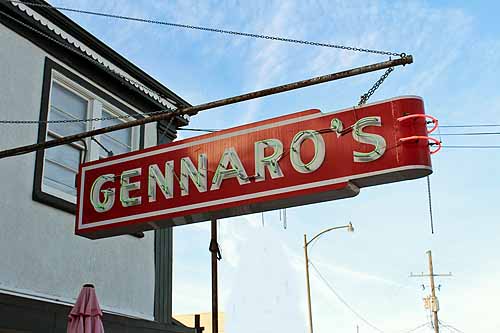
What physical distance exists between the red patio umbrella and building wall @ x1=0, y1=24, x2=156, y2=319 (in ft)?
2.60

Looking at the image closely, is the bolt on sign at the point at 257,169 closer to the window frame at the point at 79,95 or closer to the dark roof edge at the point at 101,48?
the window frame at the point at 79,95

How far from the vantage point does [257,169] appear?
5797 mm

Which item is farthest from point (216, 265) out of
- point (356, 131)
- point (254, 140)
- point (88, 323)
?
point (356, 131)

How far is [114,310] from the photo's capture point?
8430mm

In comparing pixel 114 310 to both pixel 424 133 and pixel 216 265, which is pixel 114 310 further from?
pixel 424 133

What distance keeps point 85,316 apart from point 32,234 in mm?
1297

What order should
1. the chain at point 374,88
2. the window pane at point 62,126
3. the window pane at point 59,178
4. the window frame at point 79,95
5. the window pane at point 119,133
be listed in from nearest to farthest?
the chain at point 374,88 → the window frame at point 79,95 → the window pane at point 59,178 → the window pane at point 62,126 → the window pane at point 119,133

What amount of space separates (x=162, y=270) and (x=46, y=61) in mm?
3240

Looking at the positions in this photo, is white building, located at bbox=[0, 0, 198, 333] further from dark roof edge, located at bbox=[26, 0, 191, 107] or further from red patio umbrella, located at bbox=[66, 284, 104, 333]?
red patio umbrella, located at bbox=[66, 284, 104, 333]

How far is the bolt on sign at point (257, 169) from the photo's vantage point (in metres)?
5.41

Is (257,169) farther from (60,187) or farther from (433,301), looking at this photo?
(433,301)

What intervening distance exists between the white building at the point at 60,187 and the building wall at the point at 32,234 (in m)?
0.01

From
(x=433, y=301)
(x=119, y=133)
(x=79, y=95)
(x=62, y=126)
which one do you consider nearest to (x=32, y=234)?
(x=62, y=126)

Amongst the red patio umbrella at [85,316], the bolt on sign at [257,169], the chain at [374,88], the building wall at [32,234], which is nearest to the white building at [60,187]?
the building wall at [32,234]
